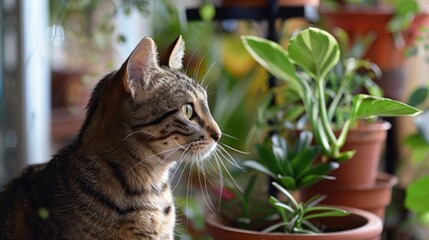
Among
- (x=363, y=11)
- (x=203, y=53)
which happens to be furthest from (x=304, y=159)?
(x=203, y=53)

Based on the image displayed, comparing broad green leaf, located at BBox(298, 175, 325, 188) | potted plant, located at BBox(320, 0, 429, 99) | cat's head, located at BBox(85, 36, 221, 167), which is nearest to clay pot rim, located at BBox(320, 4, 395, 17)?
potted plant, located at BBox(320, 0, 429, 99)

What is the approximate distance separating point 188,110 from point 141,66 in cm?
10

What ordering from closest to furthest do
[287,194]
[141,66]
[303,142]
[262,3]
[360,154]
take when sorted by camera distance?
[141,66] → [287,194] → [303,142] → [360,154] → [262,3]

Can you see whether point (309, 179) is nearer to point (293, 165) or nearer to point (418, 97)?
point (293, 165)

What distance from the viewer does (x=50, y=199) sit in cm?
102

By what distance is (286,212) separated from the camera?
3.71 ft

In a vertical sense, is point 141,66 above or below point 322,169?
above

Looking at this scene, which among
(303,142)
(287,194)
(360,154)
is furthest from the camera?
(360,154)

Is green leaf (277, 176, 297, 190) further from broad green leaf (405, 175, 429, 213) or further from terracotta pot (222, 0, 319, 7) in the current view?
terracotta pot (222, 0, 319, 7)

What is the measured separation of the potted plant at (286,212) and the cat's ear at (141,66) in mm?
261

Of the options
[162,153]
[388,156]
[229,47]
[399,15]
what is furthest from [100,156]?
[229,47]

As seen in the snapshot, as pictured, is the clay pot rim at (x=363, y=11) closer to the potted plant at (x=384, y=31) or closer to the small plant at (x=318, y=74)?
the potted plant at (x=384, y=31)

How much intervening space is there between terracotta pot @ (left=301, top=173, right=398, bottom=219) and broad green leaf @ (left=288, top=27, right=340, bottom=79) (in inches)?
11.0

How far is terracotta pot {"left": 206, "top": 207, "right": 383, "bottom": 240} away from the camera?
40.4 inches
